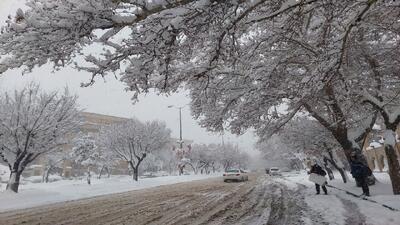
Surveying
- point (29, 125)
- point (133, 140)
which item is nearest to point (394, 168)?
point (29, 125)

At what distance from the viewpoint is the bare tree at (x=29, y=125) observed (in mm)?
25344

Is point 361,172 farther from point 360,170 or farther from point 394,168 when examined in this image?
point 394,168

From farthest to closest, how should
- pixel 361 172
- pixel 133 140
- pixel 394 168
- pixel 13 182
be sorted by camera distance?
pixel 133 140, pixel 13 182, pixel 361 172, pixel 394 168

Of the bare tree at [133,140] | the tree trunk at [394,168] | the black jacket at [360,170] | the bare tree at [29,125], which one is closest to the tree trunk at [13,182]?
the bare tree at [29,125]

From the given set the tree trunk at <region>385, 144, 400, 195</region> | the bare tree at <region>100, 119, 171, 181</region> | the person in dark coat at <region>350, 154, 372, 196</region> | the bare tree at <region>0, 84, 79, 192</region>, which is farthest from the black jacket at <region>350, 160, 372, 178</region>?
the bare tree at <region>100, 119, 171, 181</region>

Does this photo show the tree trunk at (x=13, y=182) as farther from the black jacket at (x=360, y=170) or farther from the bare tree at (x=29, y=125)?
the black jacket at (x=360, y=170)

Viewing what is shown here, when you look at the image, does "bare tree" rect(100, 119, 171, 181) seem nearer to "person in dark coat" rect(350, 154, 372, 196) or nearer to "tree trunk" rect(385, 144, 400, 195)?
"person in dark coat" rect(350, 154, 372, 196)

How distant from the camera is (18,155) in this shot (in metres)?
25.6

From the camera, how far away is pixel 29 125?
1001 inches

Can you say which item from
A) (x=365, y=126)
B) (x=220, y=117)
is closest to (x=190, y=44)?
(x=220, y=117)

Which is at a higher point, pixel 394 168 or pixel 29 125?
pixel 29 125

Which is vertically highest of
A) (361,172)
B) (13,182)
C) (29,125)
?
(29,125)

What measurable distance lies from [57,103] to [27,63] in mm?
21909

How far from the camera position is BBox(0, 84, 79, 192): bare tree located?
83.1 ft
